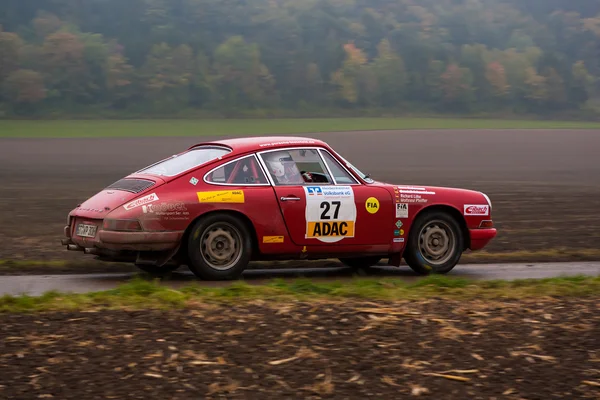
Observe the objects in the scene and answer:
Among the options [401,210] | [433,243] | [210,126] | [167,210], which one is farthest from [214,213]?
[210,126]

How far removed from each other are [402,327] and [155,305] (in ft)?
6.00

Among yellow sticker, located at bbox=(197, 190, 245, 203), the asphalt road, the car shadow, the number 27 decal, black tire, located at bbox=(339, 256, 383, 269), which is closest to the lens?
the asphalt road

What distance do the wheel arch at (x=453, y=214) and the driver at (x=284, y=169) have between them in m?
1.41

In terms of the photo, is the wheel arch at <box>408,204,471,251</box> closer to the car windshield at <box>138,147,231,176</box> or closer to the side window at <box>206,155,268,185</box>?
the side window at <box>206,155,268,185</box>

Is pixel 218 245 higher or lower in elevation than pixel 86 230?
lower

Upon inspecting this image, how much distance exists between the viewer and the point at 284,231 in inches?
396

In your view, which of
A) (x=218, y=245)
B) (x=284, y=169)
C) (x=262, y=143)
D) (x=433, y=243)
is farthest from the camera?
(x=433, y=243)

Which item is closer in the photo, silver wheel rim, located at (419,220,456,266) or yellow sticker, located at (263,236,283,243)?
yellow sticker, located at (263,236,283,243)

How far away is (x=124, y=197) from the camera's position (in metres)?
9.76

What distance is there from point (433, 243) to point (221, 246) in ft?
8.12

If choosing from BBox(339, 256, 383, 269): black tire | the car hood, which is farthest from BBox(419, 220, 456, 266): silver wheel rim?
the car hood

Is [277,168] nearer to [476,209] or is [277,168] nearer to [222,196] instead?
[222,196]

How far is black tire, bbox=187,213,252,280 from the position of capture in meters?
9.70

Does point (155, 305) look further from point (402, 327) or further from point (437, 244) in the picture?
point (437, 244)
